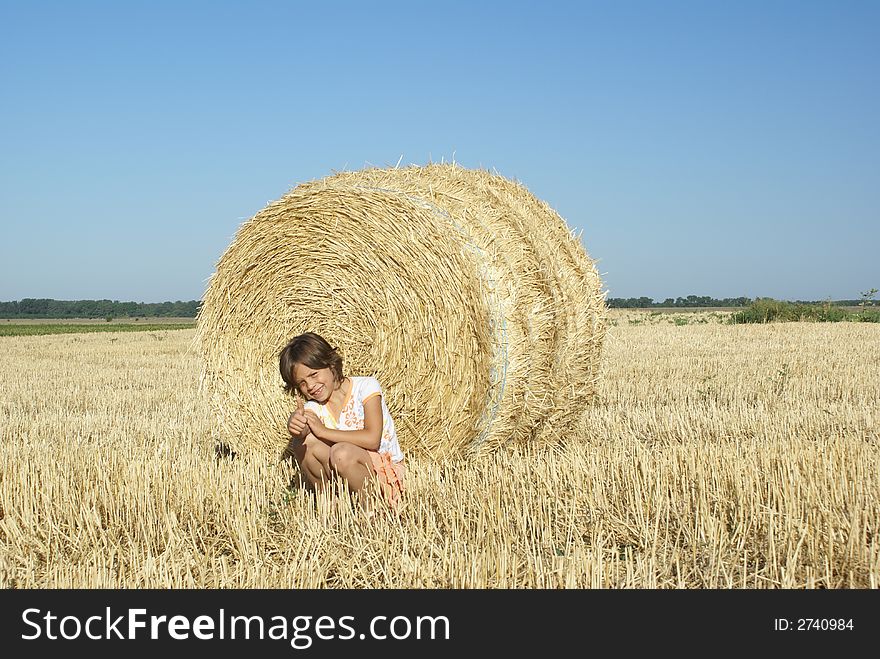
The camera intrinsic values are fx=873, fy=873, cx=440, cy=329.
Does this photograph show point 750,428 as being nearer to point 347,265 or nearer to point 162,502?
point 347,265

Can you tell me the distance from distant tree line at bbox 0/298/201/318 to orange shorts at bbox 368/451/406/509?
107565 mm

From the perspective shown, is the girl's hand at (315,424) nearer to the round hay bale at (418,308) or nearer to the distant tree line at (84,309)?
the round hay bale at (418,308)

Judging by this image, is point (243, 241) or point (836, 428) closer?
point (243, 241)

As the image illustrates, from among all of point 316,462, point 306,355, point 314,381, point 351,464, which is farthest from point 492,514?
point 306,355

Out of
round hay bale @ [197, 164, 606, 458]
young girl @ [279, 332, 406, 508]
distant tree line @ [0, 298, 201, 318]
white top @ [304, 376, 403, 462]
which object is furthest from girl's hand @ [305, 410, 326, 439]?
distant tree line @ [0, 298, 201, 318]

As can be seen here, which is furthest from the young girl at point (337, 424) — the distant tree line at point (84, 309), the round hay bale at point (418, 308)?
the distant tree line at point (84, 309)

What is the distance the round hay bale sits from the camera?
20.4 ft

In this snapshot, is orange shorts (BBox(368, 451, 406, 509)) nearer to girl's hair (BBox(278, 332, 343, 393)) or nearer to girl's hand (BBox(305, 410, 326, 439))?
girl's hand (BBox(305, 410, 326, 439))

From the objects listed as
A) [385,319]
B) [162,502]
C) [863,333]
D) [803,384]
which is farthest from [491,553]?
[863,333]

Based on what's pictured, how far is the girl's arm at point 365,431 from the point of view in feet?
17.5

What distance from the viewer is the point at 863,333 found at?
66.0ft

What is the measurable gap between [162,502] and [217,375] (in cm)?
217
